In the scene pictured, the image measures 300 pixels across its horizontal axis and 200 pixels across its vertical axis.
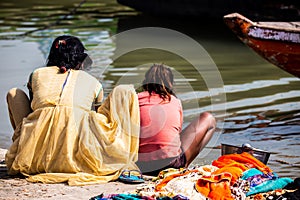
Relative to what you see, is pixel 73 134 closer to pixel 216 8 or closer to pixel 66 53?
pixel 66 53

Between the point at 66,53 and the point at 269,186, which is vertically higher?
the point at 66,53

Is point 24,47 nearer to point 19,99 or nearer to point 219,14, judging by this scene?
point 219,14

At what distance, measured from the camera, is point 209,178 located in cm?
407

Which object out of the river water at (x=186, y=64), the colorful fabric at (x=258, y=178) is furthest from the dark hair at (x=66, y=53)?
the river water at (x=186, y=64)

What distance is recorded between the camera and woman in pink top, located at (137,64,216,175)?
4.79m

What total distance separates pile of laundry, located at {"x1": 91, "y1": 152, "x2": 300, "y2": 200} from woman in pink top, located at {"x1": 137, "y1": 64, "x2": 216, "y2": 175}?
17.8 inches

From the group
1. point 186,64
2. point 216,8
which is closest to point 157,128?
point 186,64

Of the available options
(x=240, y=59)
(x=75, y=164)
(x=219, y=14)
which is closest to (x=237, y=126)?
(x=75, y=164)

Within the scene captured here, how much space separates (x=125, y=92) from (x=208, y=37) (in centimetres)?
861

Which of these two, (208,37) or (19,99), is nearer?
(19,99)

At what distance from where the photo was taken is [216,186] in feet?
13.1

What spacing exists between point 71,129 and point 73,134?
4 cm

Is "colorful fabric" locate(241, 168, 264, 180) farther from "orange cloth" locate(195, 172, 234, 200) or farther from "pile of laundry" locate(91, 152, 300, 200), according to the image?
"orange cloth" locate(195, 172, 234, 200)

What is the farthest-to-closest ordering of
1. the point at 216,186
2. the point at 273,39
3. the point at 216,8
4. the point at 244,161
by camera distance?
the point at 216,8 → the point at 273,39 → the point at 244,161 → the point at 216,186
